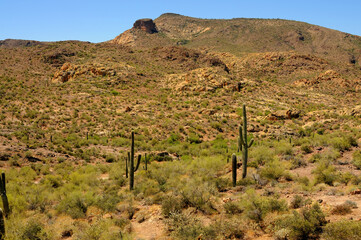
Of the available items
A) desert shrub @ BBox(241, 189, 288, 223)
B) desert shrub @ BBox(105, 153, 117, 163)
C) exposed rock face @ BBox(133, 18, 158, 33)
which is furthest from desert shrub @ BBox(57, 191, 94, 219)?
exposed rock face @ BBox(133, 18, 158, 33)

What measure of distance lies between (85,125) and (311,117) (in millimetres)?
28794

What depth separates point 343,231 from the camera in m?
6.61

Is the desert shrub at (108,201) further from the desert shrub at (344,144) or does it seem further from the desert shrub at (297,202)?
the desert shrub at (344,144)

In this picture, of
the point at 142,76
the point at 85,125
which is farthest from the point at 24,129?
the point at 142,76

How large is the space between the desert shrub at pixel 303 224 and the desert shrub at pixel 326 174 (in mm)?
4643

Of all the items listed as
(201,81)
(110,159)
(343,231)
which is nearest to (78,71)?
(201,81)

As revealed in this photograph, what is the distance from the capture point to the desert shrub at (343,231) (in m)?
6.36

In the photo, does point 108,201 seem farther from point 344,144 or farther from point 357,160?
point 344,144

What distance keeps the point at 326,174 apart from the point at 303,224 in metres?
6.03

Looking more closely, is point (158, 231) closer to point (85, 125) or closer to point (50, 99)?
point (85, 125)

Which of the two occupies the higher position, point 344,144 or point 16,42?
point 16,42

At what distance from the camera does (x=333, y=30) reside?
364 feet

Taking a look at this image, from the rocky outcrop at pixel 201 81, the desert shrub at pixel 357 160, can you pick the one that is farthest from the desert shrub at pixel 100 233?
the rocky outcrop at pixel 201 81

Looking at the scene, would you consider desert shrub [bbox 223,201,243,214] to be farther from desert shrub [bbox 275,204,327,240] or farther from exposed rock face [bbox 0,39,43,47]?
exposed rock face [bbox 0,39,43,47]
